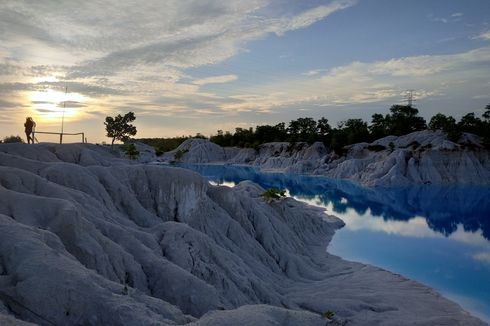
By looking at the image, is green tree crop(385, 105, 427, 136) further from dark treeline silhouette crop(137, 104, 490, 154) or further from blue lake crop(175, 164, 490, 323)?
blue lake crop(175, 164, 490, 323)

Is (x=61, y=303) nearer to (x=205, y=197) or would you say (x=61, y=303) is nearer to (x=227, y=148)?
(x=205, y=197)

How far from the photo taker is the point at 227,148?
12512cm

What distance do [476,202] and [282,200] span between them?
111 ft

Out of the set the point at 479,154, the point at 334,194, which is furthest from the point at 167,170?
the point at 479,154

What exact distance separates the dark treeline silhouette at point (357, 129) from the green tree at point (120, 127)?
4982cm

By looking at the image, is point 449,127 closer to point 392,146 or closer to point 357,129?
point 392,146

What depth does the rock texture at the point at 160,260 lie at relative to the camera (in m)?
7.38

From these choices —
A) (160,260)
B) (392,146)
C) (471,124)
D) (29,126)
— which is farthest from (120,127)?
(471,124)

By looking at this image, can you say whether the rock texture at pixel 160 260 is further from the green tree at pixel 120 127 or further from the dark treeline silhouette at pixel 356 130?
the dark treeline silhouette at pixel 356 130

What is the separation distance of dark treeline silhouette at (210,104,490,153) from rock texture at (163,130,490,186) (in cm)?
222

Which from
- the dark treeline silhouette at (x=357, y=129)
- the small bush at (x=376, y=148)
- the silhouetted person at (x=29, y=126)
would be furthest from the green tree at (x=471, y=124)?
the silhouetted person at (x=29, y=126)

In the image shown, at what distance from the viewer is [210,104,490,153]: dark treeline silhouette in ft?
243

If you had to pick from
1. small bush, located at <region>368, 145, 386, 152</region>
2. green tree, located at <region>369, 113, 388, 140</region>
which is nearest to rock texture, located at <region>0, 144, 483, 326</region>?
small bush, located at <region>368, 145, 386, 152</region>

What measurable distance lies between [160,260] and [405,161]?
6363 centimetres
